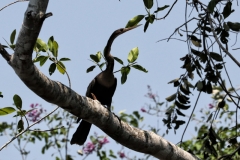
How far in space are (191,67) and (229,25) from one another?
1.09ft

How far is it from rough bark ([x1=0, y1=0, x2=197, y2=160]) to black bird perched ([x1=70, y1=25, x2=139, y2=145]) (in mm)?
1020

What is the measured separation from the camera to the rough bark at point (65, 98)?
212 centimetres

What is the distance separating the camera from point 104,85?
4320 mm

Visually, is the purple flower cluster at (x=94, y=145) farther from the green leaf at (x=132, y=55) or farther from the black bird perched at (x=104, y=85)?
the green leaf at (x=132, y=55)

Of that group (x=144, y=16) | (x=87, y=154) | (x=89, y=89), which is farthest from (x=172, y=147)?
(x=87, y=154)

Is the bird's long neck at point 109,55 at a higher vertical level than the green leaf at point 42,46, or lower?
higher

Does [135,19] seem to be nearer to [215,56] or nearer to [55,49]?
[55,49]

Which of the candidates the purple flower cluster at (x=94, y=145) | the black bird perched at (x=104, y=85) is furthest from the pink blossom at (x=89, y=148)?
the black bird perched at (x=104, y=85)

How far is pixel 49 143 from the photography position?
6023 millimetres

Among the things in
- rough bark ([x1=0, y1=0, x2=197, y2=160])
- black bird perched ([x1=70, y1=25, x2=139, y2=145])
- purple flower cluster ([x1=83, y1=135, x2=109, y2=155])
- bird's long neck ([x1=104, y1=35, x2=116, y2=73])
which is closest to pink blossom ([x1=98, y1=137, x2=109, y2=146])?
purple flower cluster ([x1=83, y1=135, x2=109, y2=155])

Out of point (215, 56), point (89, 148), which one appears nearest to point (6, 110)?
point (215, 56)

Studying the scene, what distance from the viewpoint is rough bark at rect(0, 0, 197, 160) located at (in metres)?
2.12

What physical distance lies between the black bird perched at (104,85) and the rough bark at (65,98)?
1.02m

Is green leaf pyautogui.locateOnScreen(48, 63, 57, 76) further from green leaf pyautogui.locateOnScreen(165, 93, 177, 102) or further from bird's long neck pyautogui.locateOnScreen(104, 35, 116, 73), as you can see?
bird's long neck pyautogui.locateOnScreen(104, 35, 116, 73)
